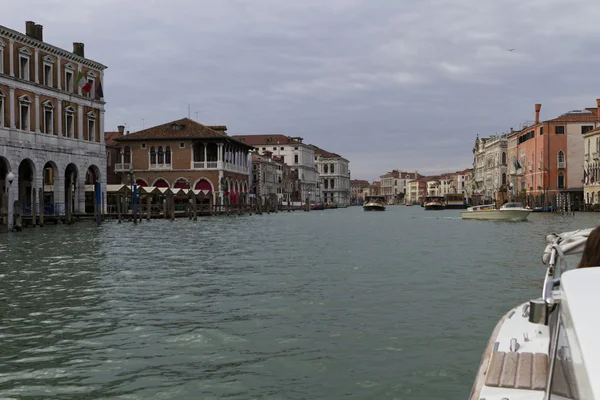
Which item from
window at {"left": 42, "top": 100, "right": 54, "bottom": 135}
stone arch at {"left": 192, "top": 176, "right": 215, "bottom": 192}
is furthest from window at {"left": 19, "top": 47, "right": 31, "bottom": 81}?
stone arch at {"left": 192, "top": 176, "right": 215, "bottom": 192}

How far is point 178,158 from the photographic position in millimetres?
56875

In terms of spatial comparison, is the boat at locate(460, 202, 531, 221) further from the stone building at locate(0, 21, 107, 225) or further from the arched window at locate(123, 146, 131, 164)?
the arched window at locate(123, 146, 131, 164)

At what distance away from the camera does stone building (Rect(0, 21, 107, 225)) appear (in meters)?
31.7

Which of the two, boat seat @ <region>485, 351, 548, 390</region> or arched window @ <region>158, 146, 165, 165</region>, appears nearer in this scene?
boat seat @ <region>485, 351, 548, 390</region>

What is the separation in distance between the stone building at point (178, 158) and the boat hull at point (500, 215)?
2322 cm

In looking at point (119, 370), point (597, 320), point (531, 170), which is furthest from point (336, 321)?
point (531, 170)

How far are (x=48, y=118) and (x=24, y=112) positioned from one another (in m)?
2.00

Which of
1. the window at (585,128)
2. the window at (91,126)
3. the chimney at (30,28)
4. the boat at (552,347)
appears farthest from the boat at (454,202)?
the boat at (552,347)

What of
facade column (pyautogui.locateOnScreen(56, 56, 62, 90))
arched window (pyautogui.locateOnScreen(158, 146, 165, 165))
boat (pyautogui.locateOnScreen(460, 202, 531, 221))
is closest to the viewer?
facade column (pyautogui.locateOnScreen(56, 56, 62, 90))

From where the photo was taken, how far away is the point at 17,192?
3312 cm

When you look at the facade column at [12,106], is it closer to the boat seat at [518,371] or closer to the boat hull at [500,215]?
the boat hull at [500,215]

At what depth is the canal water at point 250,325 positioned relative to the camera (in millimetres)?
5328

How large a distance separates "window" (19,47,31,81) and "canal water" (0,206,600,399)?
2088cm

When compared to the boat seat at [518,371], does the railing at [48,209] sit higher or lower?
higher
